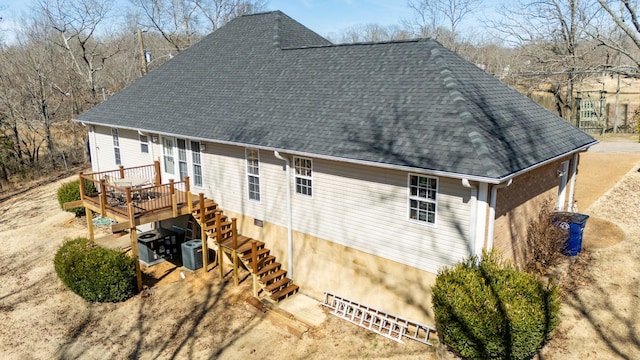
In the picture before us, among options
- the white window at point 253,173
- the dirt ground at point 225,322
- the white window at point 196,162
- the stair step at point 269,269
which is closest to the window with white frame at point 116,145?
the dirt ground at point 225,322

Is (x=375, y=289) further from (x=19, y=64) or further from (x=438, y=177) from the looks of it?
(x=19, y=64)

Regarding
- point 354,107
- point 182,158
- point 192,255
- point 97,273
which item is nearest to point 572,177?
point 354,107

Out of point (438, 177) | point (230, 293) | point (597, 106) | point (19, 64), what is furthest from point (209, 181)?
point (597, 106)

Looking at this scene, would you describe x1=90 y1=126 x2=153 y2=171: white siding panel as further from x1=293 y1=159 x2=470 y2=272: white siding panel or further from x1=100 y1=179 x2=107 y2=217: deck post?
x1=293 y1=159 x2=470 y2=272: white siding panel

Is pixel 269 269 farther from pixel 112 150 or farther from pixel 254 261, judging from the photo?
pixel 112 150

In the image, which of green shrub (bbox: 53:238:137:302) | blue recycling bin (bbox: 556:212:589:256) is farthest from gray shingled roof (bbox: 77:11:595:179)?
green shrub (bbox: 53:238:137:302)

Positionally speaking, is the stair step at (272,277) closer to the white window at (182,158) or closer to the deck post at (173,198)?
the deck post at (173,198)
